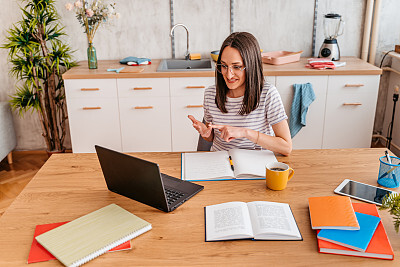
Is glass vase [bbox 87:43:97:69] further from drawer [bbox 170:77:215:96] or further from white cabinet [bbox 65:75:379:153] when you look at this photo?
drawer [bbox 170:77:215:96]

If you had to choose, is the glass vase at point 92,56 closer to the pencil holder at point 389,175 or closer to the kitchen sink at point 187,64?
the kitchen sink at point 187,64

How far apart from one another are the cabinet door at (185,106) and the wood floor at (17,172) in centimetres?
129

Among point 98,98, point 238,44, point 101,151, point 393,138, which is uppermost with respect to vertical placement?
point 238,44

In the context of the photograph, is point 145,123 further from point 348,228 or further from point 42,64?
point 348,228

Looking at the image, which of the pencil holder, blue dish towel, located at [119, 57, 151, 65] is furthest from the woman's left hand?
blue dish towel, located at [119, 57, 151, 65]

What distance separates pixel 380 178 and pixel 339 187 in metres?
0.17

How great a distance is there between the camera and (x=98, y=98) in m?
3.39

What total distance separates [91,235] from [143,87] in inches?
86.8

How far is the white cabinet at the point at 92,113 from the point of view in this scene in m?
3.36

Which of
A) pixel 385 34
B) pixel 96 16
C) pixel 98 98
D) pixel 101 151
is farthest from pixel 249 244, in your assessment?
pixel 385 34

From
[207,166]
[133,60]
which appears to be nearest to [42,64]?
[133,60]

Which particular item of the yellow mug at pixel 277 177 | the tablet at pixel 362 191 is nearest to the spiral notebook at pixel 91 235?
the yellow mug at pixel 277 177

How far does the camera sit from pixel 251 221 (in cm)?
136

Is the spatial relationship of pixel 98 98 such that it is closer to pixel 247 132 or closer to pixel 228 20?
pixel 228 20
